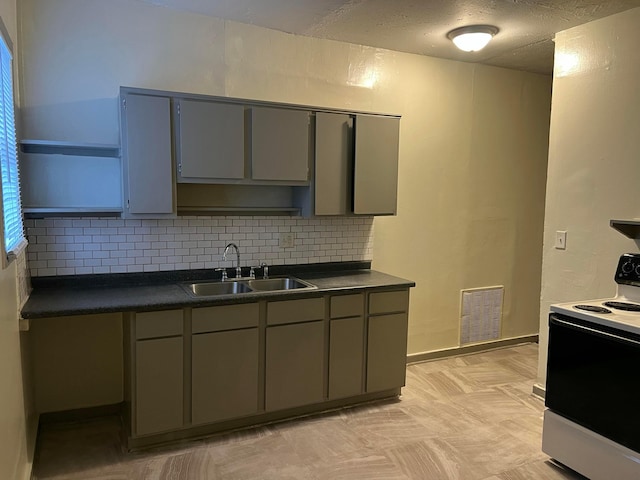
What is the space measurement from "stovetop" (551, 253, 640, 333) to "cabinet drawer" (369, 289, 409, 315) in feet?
3.38

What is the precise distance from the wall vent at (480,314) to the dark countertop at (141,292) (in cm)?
121

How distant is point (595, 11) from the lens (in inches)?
119

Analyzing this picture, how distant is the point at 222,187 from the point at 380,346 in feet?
5.10

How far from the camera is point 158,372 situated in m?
2.74

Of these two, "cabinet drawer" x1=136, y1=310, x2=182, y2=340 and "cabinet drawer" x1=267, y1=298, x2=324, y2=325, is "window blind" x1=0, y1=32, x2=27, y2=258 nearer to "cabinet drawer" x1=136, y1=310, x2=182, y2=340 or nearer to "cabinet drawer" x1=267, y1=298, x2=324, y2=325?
"cabinet drawer" x1=136, y1=310, x2=182, y2=340

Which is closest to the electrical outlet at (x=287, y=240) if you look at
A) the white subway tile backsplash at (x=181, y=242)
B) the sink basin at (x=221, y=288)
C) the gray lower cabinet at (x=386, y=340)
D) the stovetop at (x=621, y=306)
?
the white subway tile backsplash at (x=181, y=242)

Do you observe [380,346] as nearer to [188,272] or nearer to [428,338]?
[428,338]

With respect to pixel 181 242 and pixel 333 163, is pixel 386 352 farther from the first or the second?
pixel 181 242

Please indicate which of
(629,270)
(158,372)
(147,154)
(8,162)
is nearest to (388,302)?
(629,270)

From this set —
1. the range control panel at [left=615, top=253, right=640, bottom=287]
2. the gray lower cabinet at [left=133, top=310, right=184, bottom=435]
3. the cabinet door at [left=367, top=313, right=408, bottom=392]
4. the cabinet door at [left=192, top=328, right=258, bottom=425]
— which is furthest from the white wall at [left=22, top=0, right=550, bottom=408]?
the range control panel at [left=615, top=253, right=640, bottom=287]

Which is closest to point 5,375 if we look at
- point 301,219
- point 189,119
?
point 189,119

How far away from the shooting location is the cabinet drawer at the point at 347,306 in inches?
126

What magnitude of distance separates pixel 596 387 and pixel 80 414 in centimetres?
300

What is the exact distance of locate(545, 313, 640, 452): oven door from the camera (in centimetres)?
227
